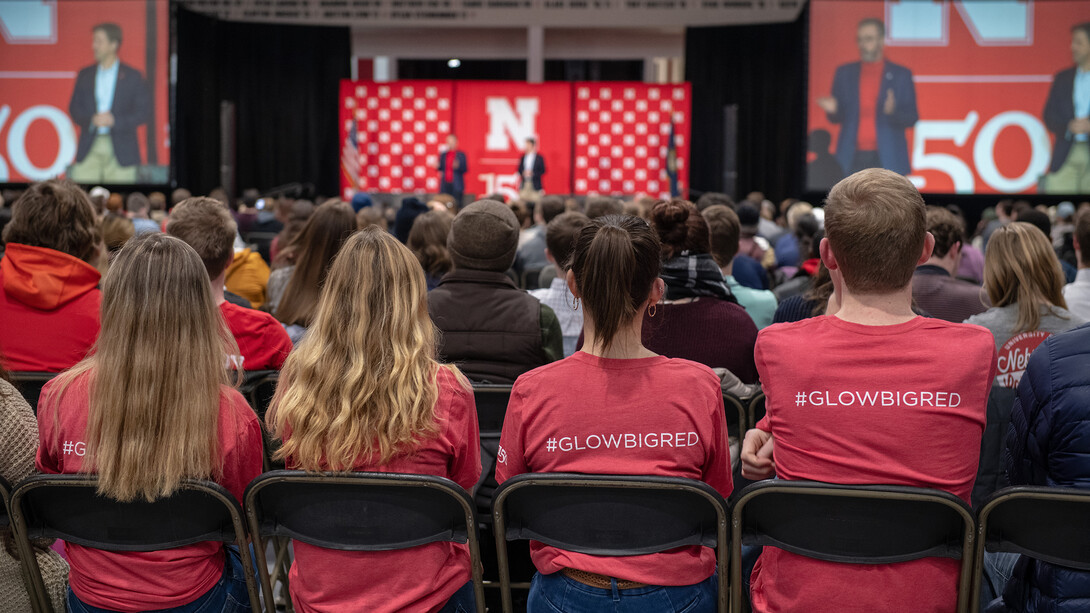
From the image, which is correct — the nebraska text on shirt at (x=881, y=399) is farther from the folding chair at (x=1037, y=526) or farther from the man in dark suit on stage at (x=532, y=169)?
the man in dark suit on stage at (x=532, y=169)

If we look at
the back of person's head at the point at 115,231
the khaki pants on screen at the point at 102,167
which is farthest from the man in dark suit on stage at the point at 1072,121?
the khaki pants on screen at the point at 102,167

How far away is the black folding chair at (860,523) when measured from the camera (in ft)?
5.08

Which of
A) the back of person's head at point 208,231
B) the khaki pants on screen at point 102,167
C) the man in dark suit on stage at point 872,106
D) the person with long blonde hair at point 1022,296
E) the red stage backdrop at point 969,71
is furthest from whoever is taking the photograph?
the khaki pants on screen at point 102,167

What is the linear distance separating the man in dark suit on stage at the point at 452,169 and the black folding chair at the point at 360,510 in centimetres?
1237

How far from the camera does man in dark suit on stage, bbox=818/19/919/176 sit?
12008 mm

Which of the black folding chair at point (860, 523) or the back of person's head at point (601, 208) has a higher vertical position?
the back of person's head at point (601, 208)

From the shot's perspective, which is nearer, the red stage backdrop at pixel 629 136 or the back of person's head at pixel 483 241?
the back of person's head at pixel 483 241

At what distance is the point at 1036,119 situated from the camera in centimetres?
1196

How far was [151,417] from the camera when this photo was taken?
1711 mm

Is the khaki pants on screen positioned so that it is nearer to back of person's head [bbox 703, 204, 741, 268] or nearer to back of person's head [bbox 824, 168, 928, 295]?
back of person's head [bbox 703, 204, 741, 268]

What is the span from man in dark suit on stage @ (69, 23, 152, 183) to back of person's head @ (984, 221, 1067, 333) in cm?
1219

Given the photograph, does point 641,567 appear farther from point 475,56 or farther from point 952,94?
point 475,56

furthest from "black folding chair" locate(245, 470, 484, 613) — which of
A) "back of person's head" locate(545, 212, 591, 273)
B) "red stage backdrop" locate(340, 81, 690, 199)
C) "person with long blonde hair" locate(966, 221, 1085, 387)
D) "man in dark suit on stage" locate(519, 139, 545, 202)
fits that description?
"red stage backdrop" locate(340, 81, 690, 199)

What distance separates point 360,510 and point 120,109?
41.5 ft
